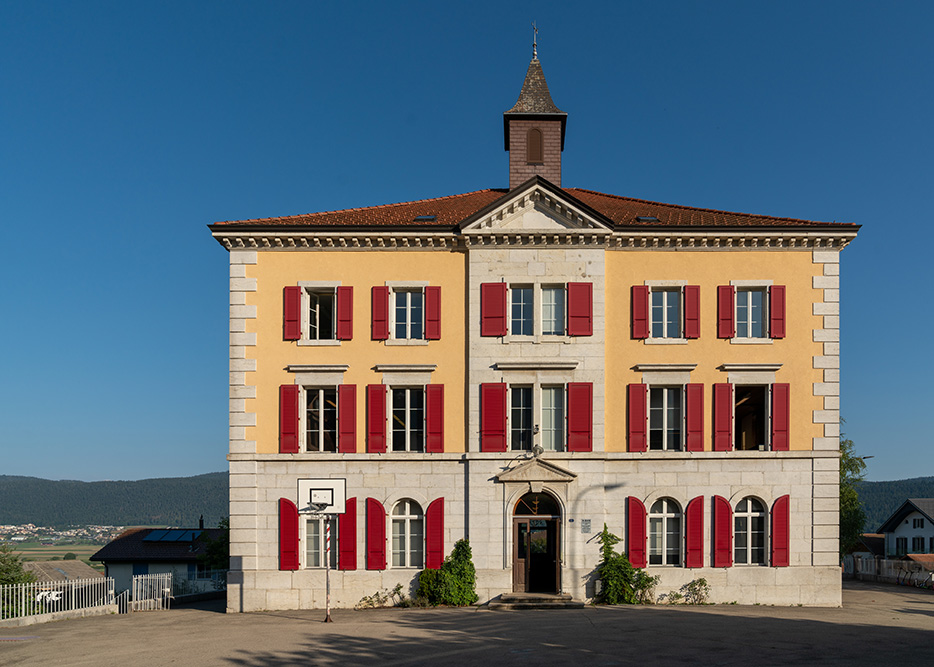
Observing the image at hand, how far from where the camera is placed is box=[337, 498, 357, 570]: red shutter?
23.5 m

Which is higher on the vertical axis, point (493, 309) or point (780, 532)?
point (493, 309)

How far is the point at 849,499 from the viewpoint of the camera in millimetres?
48594

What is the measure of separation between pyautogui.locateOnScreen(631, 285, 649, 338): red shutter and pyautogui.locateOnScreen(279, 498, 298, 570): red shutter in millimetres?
11524

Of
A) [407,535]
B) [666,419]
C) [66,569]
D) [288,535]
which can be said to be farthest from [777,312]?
[66,569]

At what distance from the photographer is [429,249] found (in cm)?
2466

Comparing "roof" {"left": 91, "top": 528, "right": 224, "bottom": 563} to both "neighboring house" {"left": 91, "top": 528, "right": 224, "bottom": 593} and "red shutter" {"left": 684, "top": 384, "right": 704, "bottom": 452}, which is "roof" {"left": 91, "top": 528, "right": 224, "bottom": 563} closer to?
"neighboring house" {"left": 91, "top": 528, "right": 224, "bottom": 593}

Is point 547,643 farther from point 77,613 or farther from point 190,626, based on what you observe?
point 77,613

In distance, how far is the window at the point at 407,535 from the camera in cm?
2372

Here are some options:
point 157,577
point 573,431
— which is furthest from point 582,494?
point 157,577

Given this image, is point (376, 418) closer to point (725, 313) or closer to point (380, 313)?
point (380, 313)

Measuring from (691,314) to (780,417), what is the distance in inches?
159

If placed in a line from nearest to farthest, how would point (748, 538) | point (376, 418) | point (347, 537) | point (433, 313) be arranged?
point (347, 537), point (748, 538), point (376, 418), point (433, 313)

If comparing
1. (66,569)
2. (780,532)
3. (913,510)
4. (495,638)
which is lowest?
(66,569)

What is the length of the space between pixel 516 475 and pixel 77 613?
13.2 metres
